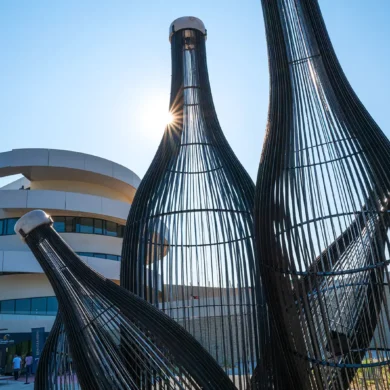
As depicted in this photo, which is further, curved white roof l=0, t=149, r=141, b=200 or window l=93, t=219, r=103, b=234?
window l=93, t=219, r=103, b=234

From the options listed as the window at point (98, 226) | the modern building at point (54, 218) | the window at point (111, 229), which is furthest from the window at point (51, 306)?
the window at point (111, 229)

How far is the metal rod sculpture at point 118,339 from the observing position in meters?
4.31

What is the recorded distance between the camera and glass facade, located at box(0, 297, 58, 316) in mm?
20188

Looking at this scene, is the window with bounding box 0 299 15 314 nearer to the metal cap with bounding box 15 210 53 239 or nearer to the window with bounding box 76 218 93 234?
the window with bounding box 76 218 93 234

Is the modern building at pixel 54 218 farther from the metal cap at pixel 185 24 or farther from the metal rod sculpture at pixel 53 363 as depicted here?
the metal cap at pixel 185 24

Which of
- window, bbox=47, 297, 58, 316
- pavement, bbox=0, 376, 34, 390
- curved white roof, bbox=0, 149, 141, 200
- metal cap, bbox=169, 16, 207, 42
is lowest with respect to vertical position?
pavement, bbox=0, 376, 34, 390

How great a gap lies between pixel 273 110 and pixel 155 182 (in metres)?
2.26

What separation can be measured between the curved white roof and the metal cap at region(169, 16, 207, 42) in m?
15.5

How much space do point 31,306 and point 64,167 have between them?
658 cm

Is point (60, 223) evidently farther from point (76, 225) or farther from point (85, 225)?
point (85, 225)

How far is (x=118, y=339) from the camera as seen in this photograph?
200 inches

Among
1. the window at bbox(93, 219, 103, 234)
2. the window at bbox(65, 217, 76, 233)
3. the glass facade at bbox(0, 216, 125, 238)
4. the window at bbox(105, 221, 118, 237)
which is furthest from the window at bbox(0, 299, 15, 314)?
the window at bbox(105, 221, 118, 237)

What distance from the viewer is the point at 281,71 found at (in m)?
5.30

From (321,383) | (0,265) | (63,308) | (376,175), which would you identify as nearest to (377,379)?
(321,383)
